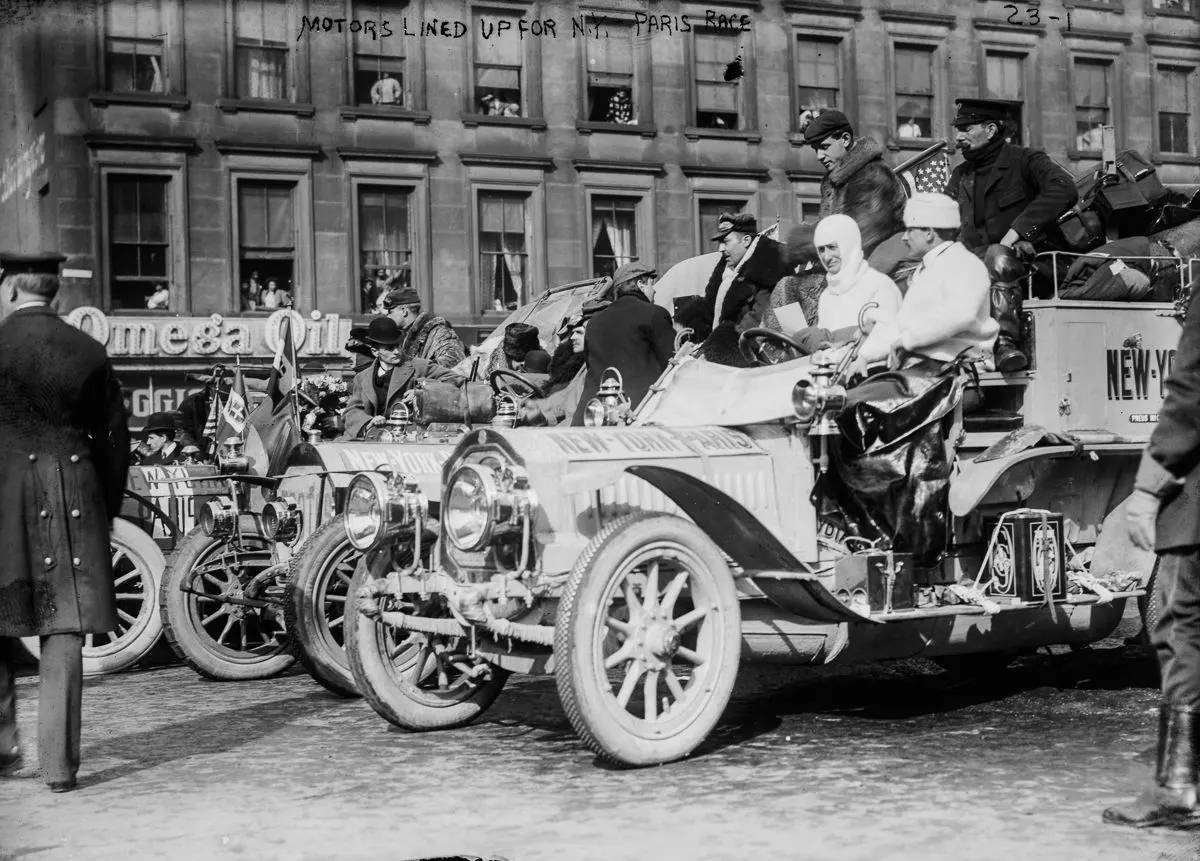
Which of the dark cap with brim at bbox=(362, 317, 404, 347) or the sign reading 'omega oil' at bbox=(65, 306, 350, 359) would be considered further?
the sign reading 'omega oil' at bbox=(65, 306, 350, 359)

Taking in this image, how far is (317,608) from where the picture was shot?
7824 millimetres

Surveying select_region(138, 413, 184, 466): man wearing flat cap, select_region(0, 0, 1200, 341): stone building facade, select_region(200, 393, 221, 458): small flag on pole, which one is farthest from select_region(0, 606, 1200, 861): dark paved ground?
select_region(0, 0, 1200, 341): stone building facade

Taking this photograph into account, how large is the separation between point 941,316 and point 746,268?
342cm

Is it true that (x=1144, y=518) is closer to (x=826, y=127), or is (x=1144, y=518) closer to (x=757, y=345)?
(x=757, y=345)

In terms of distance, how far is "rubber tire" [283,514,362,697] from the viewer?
779 cm

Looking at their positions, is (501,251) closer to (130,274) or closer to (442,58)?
(442,58)

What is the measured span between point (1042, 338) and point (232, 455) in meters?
4.78

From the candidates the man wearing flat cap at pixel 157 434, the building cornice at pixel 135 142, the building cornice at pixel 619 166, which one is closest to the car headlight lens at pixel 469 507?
the man wearing flat cap at pixel 157 434

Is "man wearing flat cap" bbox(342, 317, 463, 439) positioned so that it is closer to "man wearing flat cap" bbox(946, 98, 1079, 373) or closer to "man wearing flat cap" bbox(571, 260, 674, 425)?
→ "man wearing flat cap" bbox(571, 260, 674, 425)

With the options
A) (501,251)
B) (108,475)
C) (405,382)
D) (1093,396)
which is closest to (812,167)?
(501,251)

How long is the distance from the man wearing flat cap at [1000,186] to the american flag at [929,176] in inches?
2.6

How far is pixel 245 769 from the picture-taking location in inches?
245

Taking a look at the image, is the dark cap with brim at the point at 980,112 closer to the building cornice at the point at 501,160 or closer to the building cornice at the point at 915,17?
the building cornice at the point at 501,160

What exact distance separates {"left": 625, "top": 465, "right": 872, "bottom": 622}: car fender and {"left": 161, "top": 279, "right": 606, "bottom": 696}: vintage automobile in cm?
173
